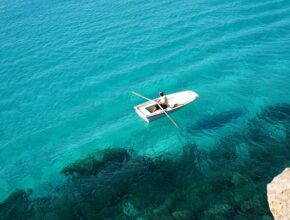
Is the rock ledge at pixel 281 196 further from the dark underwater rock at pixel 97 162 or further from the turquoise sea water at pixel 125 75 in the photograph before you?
the dark underwater rock at pixel 97 162

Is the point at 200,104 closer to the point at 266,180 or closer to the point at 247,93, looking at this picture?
the point at 247,93

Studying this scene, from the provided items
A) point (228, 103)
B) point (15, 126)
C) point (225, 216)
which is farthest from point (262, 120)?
point (15, 126)

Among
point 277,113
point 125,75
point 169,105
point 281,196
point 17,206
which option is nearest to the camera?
point 281,196

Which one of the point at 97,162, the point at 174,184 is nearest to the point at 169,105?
the point at 97,162

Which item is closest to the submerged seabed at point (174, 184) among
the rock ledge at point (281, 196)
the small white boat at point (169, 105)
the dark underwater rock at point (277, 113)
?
the dark underwater rock at point (277, 113)

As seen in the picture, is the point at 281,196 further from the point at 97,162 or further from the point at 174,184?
the point at 97,162

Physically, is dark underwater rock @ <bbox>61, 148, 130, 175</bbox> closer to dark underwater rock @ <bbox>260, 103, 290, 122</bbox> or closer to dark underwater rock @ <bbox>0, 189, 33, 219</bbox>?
dark underwater rock @ <bbox>0, 189, 33, 219</bbox>

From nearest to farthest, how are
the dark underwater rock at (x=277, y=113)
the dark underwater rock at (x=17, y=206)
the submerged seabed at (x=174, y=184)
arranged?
the submerged seabed at (x=174, y=184) < the dark underwater rock at (x=17, y=206) < the dark underwater rock at (x=277, y=113)
